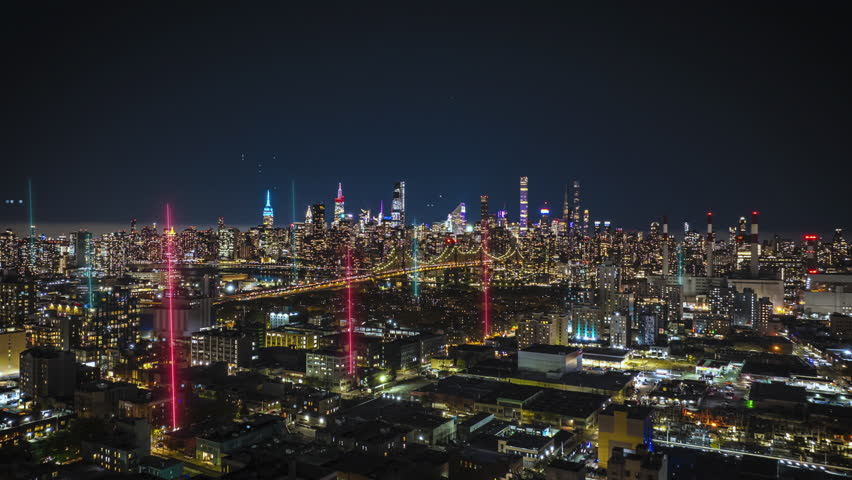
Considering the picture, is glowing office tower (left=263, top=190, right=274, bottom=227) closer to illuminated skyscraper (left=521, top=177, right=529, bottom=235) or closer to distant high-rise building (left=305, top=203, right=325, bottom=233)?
distant high-rise building (left=305, top=203, right=325, bottom=233)

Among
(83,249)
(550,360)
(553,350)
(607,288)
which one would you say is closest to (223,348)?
(550,360)

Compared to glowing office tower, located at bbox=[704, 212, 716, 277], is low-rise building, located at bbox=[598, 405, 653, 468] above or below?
below

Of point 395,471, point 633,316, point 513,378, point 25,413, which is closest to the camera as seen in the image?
point 395,471

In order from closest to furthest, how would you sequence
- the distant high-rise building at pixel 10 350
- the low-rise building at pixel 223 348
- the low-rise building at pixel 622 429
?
1. the low-rise building at pixel 622 429
2. the distant high-rise building at pixel 10 350
3. the low-rise building at pixel 223 348

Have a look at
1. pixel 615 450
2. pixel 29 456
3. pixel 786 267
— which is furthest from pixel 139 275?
pixel 786 267

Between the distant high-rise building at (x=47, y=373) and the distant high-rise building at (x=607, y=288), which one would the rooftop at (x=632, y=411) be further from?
the distant high-rise building at (x=607, y=288)

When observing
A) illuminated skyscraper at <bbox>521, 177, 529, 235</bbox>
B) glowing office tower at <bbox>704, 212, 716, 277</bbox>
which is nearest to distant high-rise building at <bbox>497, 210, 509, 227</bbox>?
illuminated skyscraper at <bbox>521, 177, 529, 235</bbox>

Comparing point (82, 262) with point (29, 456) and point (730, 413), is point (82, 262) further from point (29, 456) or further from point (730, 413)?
point (730, 413)

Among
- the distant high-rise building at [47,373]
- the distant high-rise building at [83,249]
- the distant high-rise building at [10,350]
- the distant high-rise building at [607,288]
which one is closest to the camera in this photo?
the distant high-rise building at [47,373]

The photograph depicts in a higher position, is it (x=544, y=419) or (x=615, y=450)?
(x=615, y=450)

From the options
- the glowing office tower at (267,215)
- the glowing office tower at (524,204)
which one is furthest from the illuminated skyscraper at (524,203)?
the glowing office tower at (267,215)

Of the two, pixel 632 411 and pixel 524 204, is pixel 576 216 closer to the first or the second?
pixel 524 204
